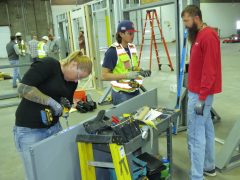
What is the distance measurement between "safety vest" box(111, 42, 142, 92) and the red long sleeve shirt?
27.4 inches

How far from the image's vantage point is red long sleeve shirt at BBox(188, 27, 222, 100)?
1947mm

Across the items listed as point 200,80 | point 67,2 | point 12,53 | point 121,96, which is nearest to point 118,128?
point 200,80

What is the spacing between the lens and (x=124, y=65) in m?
2.57

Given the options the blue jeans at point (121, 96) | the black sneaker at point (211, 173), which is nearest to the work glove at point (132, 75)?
the blue jeans at point (121, 96)

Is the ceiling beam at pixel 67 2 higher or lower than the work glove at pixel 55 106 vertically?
higher

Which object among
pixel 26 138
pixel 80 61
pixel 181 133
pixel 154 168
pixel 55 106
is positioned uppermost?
pixel 80 61

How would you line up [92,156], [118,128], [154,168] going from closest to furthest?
[118,128] < [92,156] < [154,168]

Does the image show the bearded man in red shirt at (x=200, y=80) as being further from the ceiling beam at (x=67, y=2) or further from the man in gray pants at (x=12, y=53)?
the ceiling beam at (x=67, y=2)

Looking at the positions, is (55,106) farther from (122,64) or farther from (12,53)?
(12,53)

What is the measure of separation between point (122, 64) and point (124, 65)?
2cm

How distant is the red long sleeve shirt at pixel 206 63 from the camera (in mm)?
1947

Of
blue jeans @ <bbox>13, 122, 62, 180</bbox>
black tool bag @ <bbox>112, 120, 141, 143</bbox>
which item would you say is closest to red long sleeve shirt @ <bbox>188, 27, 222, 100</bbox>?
black tool bag @ <bbox>112, 120, 141, 143</bbox>

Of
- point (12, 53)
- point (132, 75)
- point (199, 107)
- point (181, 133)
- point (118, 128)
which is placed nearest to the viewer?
point (118, 128)

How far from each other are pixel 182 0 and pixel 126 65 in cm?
120
